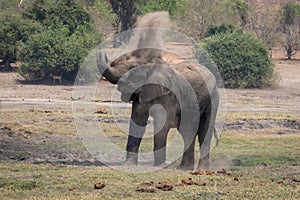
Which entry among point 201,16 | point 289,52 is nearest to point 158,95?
point 289,52

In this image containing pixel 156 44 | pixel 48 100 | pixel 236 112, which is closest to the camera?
pixel 156 44

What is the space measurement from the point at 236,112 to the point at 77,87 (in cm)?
787

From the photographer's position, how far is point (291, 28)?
1889 inches

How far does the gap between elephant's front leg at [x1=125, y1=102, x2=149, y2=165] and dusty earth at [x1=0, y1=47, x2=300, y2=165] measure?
194cm

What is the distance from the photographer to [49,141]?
19.1 m

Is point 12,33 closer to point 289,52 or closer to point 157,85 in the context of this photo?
point 289,52

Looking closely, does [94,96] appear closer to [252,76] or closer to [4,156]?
[252,76]

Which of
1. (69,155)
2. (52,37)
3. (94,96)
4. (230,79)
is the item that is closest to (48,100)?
(94,96)

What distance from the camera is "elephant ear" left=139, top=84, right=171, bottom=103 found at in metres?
14.5

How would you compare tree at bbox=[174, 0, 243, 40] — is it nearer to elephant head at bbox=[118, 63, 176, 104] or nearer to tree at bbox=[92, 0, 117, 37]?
tree at bbox=[92, 0, 117, 37]

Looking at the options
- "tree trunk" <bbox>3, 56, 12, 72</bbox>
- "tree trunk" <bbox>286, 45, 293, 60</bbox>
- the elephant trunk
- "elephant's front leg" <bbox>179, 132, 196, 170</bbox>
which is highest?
the elephant trunk

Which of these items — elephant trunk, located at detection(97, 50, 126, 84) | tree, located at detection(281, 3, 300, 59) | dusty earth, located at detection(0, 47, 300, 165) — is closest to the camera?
elephant trunk, located at detection(97, 50, 126, 84)

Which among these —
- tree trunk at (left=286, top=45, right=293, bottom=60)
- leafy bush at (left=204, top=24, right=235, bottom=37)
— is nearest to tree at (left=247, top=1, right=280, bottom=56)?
tree trunk at (left=286, top=45, right=293, bottom=60)

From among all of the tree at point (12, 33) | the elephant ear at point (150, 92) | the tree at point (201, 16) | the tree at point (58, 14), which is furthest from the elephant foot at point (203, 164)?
the tree at point (201, 16)
